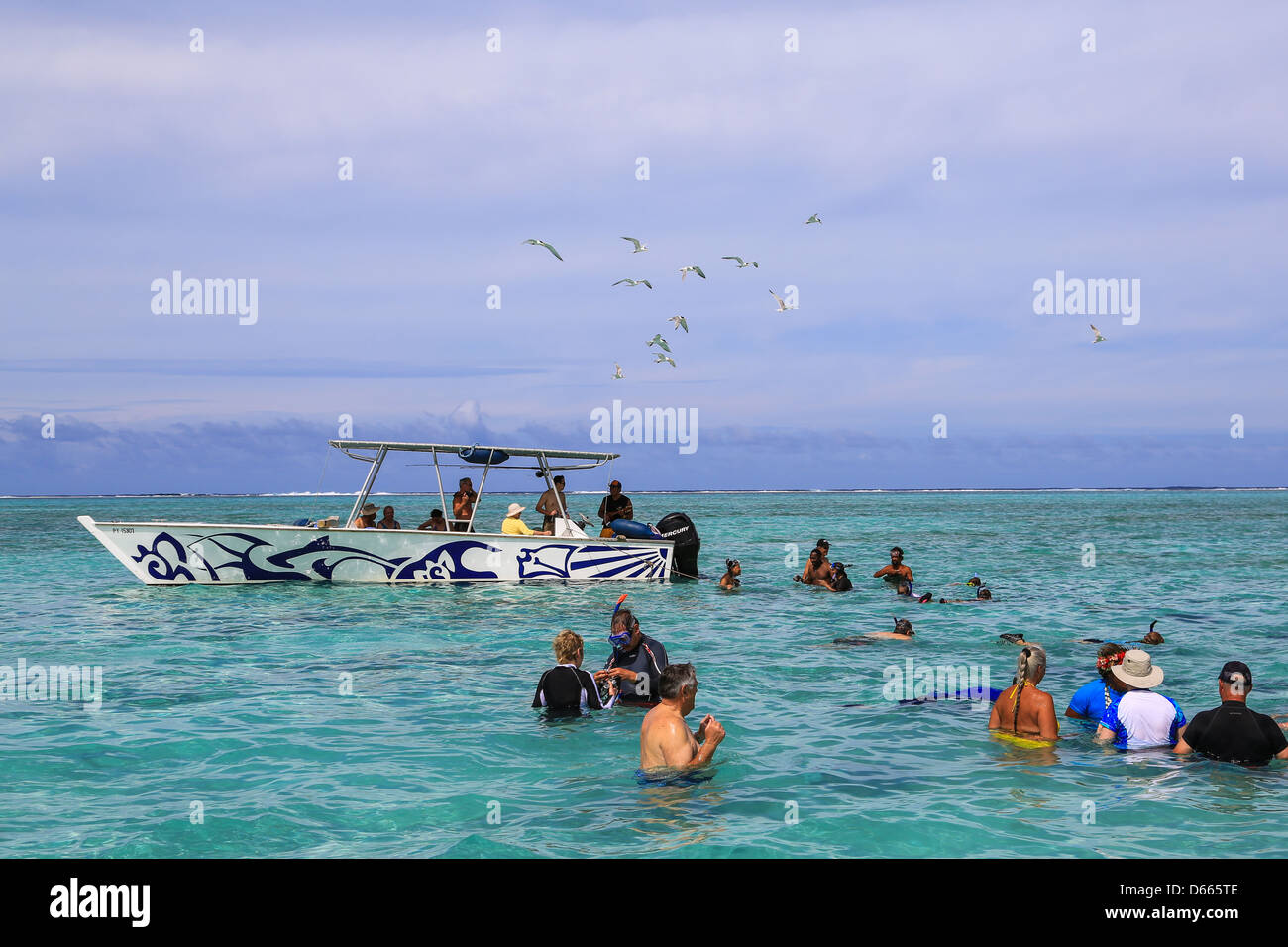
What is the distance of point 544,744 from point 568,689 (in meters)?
0.67

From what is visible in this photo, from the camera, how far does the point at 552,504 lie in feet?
70.4

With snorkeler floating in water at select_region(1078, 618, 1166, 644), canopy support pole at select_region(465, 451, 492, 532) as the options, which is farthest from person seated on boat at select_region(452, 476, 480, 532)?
snorkeler floating in water at select_region(1078, 618, 1166, 644)

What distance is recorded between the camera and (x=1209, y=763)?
8352mm

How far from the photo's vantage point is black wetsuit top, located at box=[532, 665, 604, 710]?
32.0 ft

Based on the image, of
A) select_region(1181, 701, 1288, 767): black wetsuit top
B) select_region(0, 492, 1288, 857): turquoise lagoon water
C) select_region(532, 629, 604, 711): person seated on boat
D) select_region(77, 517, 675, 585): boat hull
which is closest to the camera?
select_region(0, 492, 1288, 857): turquoise lagoon water

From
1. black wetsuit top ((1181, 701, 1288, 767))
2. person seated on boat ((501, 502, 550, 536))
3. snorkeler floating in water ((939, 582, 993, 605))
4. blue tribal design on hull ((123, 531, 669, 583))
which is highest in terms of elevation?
person seated on boat ((501, 502, 550, 536))

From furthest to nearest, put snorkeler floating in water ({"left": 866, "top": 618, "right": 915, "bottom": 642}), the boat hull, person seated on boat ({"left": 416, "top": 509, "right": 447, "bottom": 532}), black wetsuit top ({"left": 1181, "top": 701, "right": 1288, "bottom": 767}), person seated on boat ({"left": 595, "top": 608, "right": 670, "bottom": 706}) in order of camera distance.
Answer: person seated on boat ({"left": 416, "top": 509, "right": 447, "bottom": 532}), the boat hull, snorkeler floating in water ({"left": 866, "top": 618, "right": 915, "bottom": 642}), person seated on boat ({"left": 595, "top": 608, "right": 670, "bottom": 706}), black wetsuit top ({"left": 1181, "top": 701, "right": 1288, "bottom": 767})

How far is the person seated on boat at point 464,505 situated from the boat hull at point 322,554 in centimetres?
69

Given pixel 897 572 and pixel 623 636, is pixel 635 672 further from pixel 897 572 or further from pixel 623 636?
pixel 897 572

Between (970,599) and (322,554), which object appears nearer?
(322,554)

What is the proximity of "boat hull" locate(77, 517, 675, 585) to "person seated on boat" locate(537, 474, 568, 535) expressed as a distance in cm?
84

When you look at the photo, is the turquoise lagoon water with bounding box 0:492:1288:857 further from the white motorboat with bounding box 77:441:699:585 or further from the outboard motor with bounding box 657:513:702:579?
the outboard motor with bounding box 657:513:702:579

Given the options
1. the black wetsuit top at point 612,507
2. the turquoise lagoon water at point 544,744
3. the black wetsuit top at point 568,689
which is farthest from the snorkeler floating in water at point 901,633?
the black wetsuit top at point 612,507

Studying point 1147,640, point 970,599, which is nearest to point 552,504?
point 970,599
